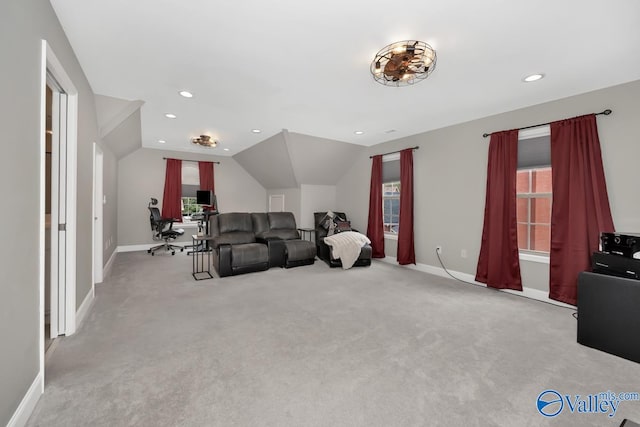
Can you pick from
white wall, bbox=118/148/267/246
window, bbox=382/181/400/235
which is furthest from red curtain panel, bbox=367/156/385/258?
white wall, bbox=118/148/267/246

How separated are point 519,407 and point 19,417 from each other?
2.74 meters

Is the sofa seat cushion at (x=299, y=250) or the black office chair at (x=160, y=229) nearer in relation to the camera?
the sofa seat cushion at (x=299, y=250)

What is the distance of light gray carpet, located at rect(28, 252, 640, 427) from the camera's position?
4.95 feet

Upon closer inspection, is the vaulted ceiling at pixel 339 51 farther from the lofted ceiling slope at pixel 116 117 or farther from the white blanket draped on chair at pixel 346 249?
the white blanket draped on chair at pixel 346 249

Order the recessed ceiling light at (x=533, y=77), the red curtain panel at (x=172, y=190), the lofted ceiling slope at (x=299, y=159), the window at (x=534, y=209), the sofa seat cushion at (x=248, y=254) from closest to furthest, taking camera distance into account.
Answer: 1. the recessed ceiling light at (x=533, y=77)
2. the window at (x=534, y=209)
3. the sofa seat cushion at (x=248, y=254)
4. the lofted ceiling slope at (x=299, y=159)
5. the red curtain panel at (x=172, y=190)

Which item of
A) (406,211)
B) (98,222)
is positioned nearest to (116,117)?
(98,222)

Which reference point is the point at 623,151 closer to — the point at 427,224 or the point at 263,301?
the point at 427,224

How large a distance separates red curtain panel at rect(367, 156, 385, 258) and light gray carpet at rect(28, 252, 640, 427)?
219cm

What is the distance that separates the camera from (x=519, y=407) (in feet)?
5.19

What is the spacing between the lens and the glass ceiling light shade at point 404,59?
2143 millimetres

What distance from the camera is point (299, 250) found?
16.2 ft

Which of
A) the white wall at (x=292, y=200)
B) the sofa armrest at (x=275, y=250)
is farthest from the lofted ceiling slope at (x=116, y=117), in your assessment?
the white wall at (x=292, y=200)

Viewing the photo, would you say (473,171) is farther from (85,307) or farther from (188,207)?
(188,207)

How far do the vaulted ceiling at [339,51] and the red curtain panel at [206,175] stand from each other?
332cm
